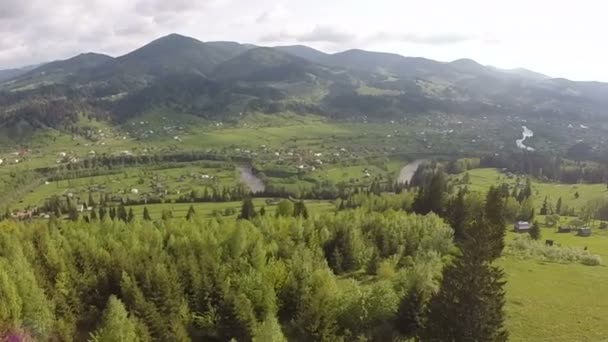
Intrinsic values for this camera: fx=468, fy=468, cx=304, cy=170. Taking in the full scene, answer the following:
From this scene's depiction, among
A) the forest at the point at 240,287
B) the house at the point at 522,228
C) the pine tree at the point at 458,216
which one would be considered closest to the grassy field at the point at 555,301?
the forest at the point at 240,287

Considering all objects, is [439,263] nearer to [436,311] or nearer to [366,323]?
[366,323]

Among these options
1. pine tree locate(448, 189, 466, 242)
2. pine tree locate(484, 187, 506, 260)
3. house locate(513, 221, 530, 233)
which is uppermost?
pine tree locate(484, 187, 506, 260)

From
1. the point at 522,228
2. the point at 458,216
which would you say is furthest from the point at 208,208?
the point at 522,228

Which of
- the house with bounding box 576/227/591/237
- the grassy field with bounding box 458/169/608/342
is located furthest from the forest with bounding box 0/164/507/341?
the house with bounding box 576/227/591/237

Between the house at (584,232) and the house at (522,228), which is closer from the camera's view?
the house at (522,228)

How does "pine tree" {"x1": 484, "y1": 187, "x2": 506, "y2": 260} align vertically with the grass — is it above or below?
above

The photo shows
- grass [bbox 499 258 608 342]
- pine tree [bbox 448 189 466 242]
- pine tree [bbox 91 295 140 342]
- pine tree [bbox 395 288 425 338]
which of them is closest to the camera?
pine tree [bbox 91 295 140 342]

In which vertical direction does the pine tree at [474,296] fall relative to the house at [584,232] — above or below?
above

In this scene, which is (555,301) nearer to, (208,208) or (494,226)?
(494,226)

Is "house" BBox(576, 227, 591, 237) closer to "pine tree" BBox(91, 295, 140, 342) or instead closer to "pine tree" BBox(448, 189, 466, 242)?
"pine tree" BBox(448, 189, 466, 242)

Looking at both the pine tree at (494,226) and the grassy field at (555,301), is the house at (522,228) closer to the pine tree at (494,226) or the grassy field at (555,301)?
the grassy field at (555,301)
